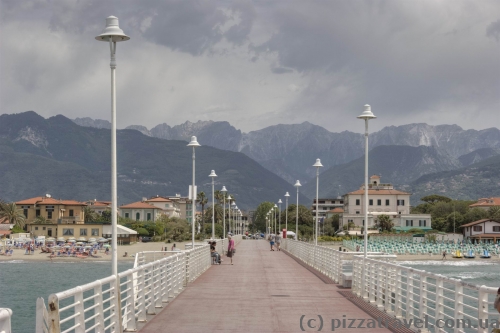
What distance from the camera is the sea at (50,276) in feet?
136

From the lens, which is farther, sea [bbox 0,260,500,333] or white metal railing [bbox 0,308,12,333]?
sea [bbox 0,260,500,333]

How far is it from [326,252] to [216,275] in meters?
4.35

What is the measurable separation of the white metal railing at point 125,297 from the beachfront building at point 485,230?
9301 cm

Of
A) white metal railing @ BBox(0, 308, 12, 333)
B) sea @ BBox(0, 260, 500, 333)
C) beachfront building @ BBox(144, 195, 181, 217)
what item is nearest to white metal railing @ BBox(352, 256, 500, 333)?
white metal railing @ BBox(0, 308, 12, 333)

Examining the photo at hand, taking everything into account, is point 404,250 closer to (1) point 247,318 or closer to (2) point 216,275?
(2) point 216,275

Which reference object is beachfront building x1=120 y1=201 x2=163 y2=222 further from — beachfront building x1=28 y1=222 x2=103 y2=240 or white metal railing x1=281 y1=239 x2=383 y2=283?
white metal railing x1=281 y1=239 x2=383 y2=283

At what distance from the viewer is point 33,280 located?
192ft

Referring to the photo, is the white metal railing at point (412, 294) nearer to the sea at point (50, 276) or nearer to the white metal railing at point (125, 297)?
the white metal railing at point (125, 297)

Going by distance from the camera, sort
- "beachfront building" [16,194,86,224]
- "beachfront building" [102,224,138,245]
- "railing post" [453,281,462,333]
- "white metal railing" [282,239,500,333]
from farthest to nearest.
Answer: "beachfront building" [16,194,86,224]
"beachfront building" [102,224,138,245]
"railing post" [453,281,462,333]
"white metal railing" [282,239,500,333]

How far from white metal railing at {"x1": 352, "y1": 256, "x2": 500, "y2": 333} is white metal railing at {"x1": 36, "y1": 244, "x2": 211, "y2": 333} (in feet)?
16.4

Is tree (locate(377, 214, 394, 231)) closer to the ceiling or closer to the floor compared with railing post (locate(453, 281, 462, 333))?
closer to the floor

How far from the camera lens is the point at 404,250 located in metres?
91.1

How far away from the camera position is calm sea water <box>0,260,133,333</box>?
38.5 metres

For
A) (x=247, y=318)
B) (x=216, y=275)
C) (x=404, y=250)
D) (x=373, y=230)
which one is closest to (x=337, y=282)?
(x=216, y=275)
